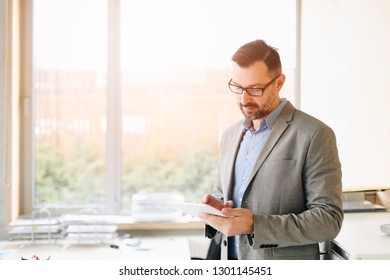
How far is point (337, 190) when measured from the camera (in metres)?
1.58

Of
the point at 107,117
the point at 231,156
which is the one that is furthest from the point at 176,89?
the point at 231,156

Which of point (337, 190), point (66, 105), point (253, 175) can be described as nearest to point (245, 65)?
point (253, 175)

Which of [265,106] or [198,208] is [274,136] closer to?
[265,106]

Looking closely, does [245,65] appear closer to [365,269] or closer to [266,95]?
[266,95]

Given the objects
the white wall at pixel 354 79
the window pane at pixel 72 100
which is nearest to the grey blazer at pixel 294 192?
the white wall at pixel 354 79

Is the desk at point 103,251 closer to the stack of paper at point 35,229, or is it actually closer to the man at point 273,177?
the stack of paper at point 35,229

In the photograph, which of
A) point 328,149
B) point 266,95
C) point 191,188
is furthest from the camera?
point 191,188

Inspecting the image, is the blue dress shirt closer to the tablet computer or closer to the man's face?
the man's face

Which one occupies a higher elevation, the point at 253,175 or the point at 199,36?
the point at 199,36

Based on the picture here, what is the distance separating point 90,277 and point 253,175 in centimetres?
61

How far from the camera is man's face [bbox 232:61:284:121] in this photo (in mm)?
1705

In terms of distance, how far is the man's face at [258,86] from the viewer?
1.71 m

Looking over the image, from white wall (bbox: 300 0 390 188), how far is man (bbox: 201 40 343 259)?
537 millimetres

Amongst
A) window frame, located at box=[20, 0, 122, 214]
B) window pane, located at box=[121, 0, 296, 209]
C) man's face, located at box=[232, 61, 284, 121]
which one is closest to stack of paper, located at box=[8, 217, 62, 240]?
window frame, located at box=[20, 0, 122, 214]
